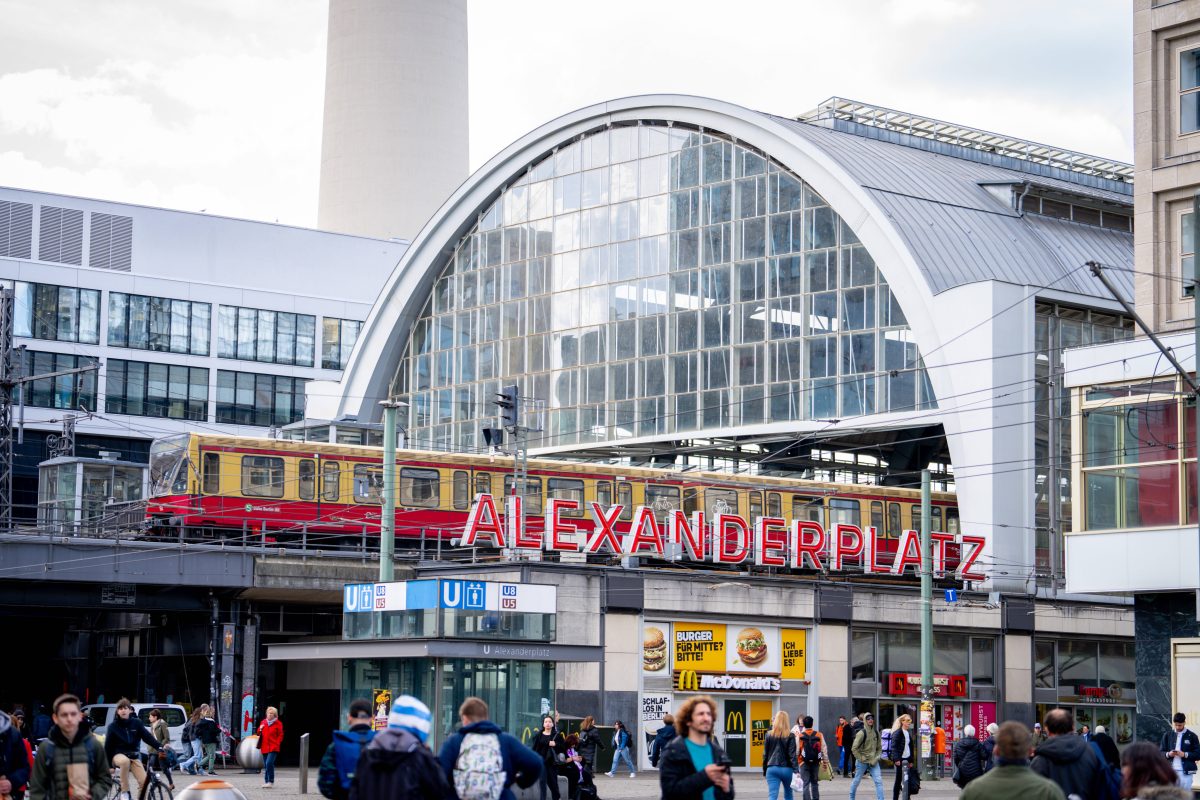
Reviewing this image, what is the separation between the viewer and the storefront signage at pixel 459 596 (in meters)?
35.7

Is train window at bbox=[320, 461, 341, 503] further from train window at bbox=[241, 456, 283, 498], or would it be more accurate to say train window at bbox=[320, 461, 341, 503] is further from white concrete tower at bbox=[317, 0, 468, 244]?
white concrete tower at bbox=[317, 0, 468, 244]

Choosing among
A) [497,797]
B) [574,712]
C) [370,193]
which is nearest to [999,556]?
[574,712]

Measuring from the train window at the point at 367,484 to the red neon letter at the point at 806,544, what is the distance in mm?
12881

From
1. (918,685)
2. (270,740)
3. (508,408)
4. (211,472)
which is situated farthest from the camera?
(918,685)

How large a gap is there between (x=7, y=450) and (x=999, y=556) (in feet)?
112

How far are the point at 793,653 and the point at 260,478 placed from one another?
16.5 metres

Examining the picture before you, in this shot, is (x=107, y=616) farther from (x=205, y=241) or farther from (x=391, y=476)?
(x=205, y=241)

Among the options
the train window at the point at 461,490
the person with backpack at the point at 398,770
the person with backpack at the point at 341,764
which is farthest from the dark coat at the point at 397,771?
the train window at the point at 461,490

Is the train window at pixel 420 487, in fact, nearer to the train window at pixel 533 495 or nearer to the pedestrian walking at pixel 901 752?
the train window at pixel 533 495

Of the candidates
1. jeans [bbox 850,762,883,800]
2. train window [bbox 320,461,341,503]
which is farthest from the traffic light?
jeans [bbox 850,762,883,800]

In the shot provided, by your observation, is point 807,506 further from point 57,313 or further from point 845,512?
point 57,313

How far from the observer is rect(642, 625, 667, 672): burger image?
46469mm

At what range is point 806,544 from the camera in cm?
5466

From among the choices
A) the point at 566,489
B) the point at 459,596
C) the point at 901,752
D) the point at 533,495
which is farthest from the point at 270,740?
the point at 566,489
